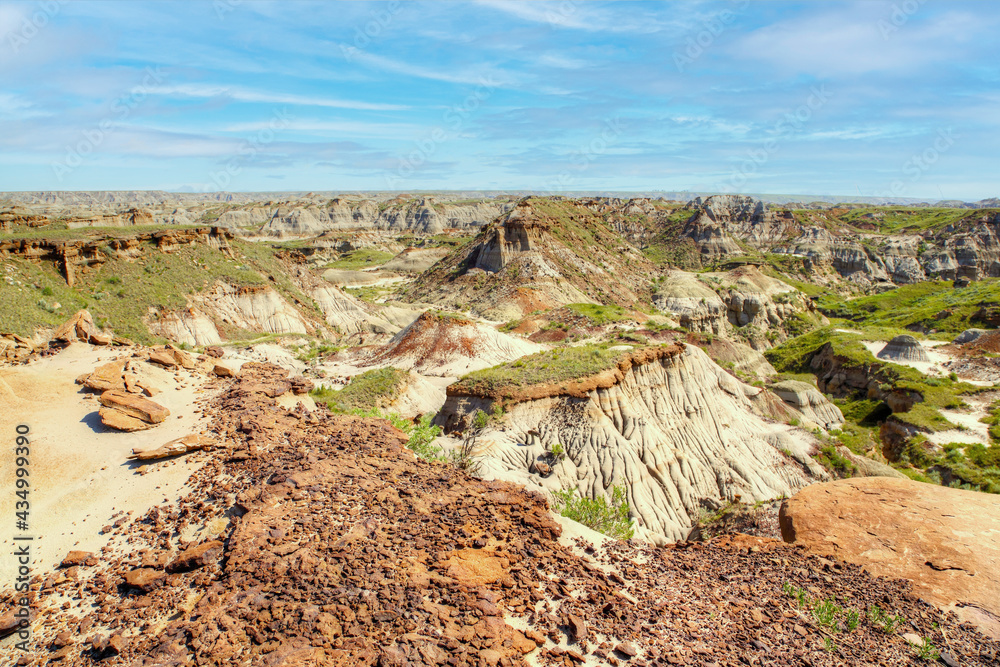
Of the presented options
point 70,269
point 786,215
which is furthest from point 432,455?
point 786,215

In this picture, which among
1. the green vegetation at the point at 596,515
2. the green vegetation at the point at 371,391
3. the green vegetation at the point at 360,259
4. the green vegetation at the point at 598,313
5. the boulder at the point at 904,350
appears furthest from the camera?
the green vegetation at the point at 360,259

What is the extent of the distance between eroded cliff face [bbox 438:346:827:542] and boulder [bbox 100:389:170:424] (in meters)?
8.28

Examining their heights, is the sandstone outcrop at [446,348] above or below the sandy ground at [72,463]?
below

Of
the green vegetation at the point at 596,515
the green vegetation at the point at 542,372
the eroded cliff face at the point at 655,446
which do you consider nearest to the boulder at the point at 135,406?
the eroded cliff face at the point at 655,446

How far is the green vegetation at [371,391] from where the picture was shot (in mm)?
21317

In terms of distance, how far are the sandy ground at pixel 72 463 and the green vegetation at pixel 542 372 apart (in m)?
9.72

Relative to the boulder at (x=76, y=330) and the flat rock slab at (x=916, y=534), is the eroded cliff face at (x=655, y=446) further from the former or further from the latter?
the boulder at (x=76, y=330)

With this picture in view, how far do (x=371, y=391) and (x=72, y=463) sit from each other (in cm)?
1382

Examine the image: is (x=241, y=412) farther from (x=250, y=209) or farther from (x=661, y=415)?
(x=250, y=209)

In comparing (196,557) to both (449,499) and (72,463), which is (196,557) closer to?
(449,499)

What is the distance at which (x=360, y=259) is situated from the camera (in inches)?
4102

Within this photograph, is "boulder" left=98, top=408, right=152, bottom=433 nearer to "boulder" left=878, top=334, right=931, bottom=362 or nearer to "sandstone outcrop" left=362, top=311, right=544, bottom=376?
"sandstone outcrop" left=362, top=311, right=544, bottom=376

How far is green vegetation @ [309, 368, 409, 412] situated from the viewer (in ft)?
69.9

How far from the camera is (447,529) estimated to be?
899 cm
